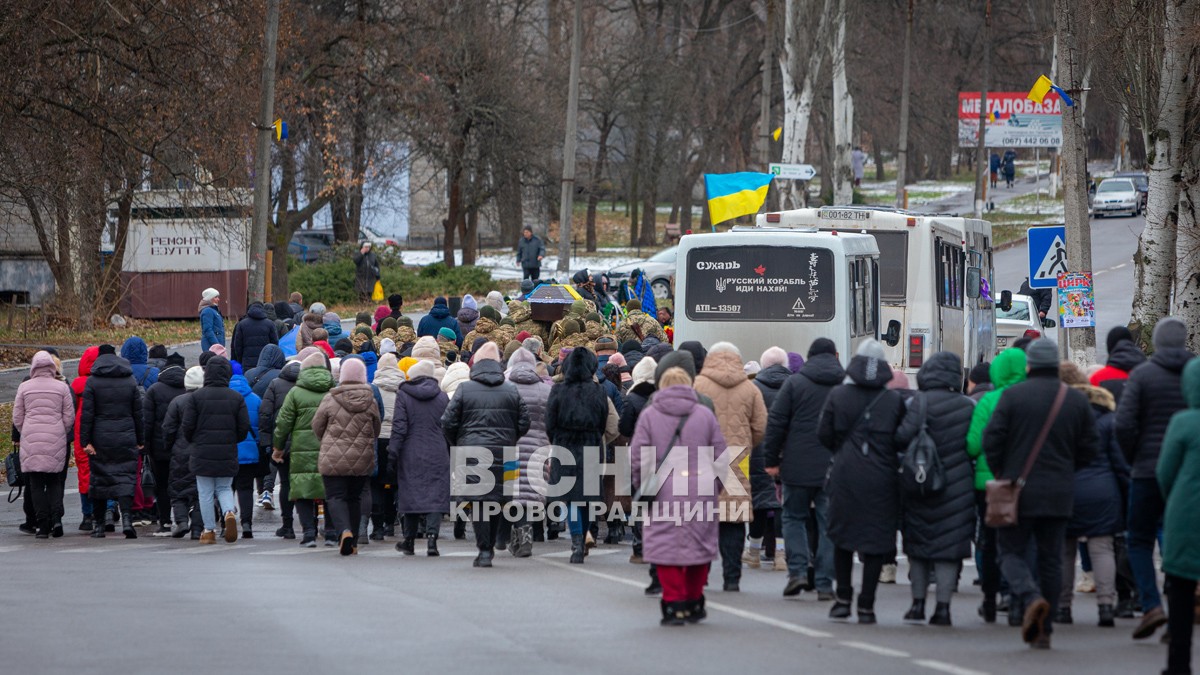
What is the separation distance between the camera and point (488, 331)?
65.2 ft

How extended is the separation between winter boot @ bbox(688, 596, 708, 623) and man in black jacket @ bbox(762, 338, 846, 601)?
3.95 ft

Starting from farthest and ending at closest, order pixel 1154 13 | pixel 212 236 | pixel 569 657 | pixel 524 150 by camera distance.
→ 1. pixel 524 150
2. pixel 212 236
3. pixel 1154 13
4. pixel 569 657

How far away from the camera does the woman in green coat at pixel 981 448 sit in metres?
10.0

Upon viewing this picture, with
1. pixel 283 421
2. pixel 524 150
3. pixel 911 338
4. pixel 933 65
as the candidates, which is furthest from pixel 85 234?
pixel 933 65

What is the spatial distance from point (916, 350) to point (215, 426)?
33.7 ft

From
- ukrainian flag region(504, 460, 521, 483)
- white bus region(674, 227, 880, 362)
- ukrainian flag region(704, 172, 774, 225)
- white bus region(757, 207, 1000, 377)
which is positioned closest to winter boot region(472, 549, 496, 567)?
ukrainian flag region(504, 460, 521, 483)

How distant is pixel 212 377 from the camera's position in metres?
14.7

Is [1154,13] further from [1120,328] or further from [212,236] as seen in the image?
[212,236]

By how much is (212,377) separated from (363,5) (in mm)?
31985

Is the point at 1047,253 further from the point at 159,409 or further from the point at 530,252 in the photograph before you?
the point at 530,252

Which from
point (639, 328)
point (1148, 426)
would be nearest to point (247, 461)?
point (639, 328)

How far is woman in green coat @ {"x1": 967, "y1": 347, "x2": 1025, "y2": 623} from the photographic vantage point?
394 inches

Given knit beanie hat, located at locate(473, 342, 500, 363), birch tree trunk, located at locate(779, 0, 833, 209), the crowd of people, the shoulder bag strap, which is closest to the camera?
the shoulder bag strap

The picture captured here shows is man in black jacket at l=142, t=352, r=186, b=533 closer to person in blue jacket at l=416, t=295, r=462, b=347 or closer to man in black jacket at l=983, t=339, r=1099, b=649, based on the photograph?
person in blue jacket at l=416, t=295, r=462, b=347
